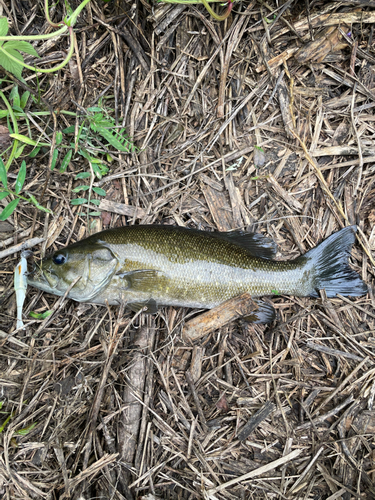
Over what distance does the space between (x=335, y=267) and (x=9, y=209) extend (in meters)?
3.66

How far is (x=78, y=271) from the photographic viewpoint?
351 cm

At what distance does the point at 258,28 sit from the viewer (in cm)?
377

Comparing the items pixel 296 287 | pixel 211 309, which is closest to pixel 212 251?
pixel 211 309

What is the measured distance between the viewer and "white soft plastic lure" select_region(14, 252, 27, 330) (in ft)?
11.7

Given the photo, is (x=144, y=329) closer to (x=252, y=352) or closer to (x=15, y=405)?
(x=252, y=352)

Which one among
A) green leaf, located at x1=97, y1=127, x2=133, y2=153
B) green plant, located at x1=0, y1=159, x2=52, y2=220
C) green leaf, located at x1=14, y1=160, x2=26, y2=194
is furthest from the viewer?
green leaf, located at x1=97, y1=127, x2=133, y2=153

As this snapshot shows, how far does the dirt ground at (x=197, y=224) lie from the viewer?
3.48 metres

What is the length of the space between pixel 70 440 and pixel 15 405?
2.33 ft

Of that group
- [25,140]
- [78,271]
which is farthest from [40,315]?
[25,140]

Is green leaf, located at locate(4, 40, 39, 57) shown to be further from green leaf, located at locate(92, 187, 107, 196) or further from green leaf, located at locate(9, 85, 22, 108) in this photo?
green leaf, located at locate(92, 187, 107, 196)

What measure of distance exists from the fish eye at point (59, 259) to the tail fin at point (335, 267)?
2.71 meters

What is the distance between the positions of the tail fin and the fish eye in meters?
2.71

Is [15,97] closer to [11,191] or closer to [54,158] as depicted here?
[54,158]

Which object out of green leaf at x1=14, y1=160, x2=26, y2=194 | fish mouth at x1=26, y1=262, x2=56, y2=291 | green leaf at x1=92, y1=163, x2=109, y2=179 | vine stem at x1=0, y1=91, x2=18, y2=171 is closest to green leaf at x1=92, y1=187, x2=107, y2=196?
green leaf at x1=92, y1=163, x2=109, y2=179
